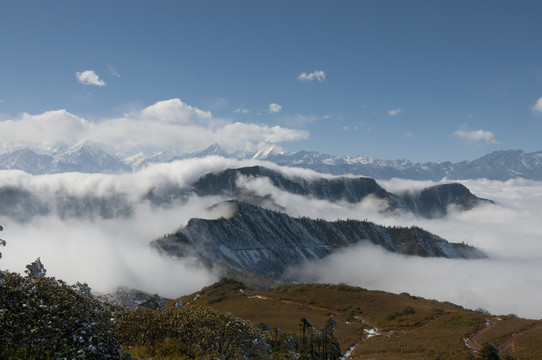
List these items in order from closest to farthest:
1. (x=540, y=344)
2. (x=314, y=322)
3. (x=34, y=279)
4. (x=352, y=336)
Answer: (x=34, y=279), (x=540, y=344), (x=352, y=336), (x=314, y=322)

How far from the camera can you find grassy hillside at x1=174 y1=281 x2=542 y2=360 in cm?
8381

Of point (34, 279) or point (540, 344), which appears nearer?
point (34, 279)

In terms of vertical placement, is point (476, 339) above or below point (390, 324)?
above

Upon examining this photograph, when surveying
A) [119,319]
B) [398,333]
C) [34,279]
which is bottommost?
[398,333]

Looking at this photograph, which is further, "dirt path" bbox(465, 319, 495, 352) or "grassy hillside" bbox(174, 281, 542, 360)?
"dirt path" bbox(465, 319, 495, 352)

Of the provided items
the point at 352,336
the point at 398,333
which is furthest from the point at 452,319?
the point at 352,336

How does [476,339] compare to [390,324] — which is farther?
[390,324]

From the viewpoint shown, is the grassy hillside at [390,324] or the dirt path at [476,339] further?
the dirt path at [476,339]

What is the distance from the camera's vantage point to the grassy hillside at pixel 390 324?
3300 inches

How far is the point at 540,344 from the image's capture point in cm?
8131

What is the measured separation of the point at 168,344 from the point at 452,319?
115m

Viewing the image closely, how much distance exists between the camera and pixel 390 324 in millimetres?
129875

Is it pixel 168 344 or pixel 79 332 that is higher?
pixel 79 332

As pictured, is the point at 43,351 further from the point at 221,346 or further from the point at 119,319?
the point at 221,346
